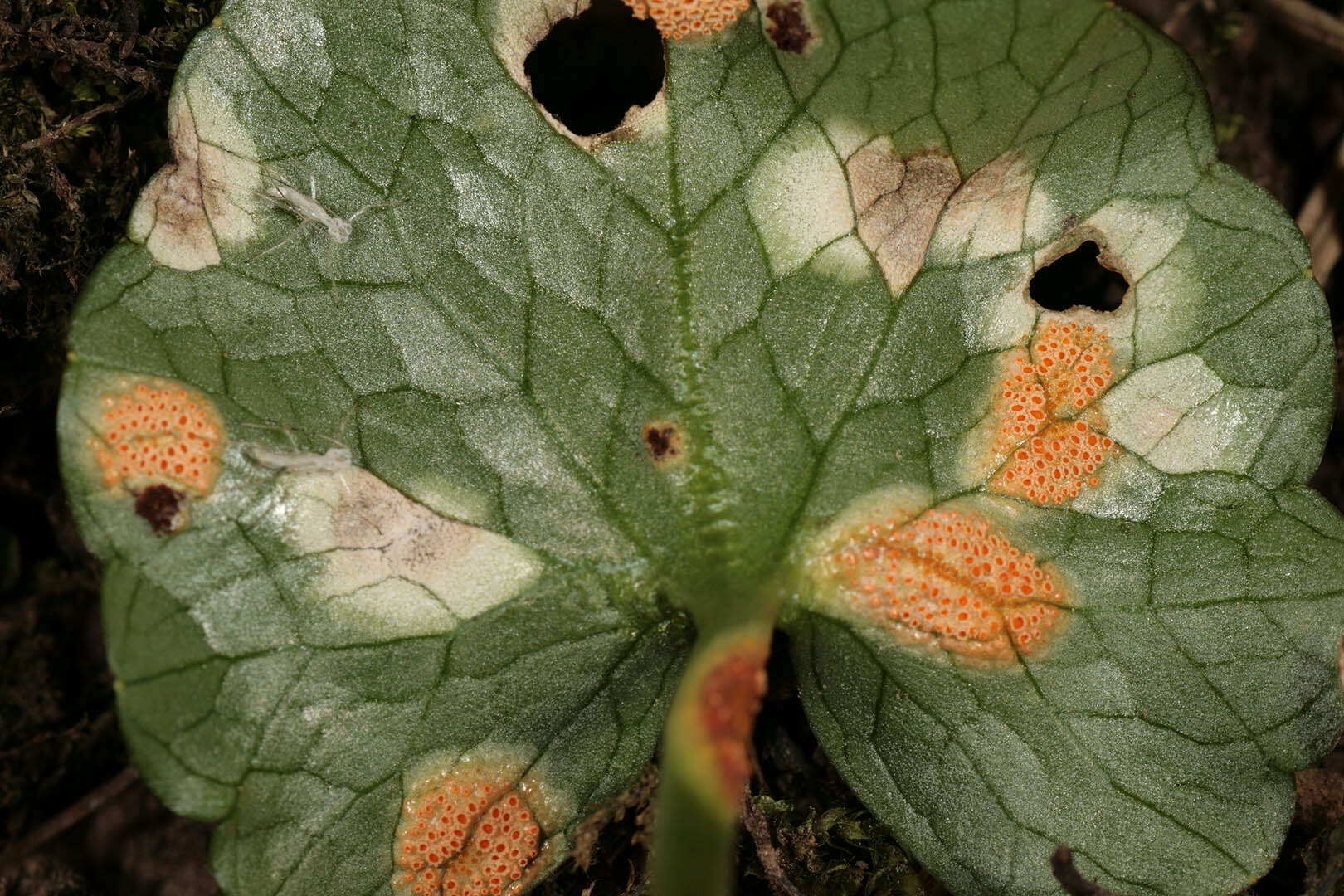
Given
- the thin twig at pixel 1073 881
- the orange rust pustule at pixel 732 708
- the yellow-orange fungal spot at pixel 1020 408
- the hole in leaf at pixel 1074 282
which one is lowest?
the thin twig at pixel 1073 881

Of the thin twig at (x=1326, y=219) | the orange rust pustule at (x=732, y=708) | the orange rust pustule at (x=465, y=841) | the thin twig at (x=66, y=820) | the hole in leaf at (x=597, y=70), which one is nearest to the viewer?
the orange rust pustule at (x=732, y=708)

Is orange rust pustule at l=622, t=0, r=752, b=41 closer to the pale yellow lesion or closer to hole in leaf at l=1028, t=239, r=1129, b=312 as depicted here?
the pale yellow lesion

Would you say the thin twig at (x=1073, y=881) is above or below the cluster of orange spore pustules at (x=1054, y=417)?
below

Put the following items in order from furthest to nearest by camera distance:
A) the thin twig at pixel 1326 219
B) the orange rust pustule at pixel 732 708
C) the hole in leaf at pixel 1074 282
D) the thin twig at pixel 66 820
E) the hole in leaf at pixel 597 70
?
the thin twig at pixel 1326 219
the thin twig at pixel 66 820
the hole in leaf at pixel 1074 282
the hole in leaf at pixel 597 70
the orange rust pustule at pixel 732 708

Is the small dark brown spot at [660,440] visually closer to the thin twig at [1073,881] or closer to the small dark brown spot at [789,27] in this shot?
the small dark brown spot at [789,27]

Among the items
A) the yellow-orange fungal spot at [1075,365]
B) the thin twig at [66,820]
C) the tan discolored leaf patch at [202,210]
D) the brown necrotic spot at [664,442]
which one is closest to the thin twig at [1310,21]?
the yellow-orange fungal spot at [1075,365]

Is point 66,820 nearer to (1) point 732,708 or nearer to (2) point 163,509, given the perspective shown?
(2) point 163,509

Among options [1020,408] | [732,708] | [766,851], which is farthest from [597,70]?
[766,851]

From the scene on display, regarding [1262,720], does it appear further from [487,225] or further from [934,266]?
[487,225]
